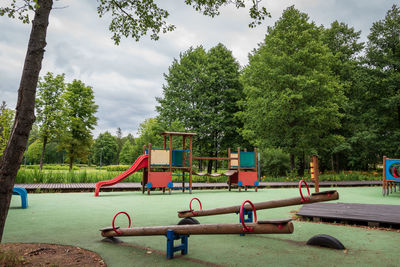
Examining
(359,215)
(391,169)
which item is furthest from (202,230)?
(391,169)

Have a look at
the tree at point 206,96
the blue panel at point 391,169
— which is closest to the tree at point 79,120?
the tree at point 206,96

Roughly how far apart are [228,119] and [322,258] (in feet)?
81.6

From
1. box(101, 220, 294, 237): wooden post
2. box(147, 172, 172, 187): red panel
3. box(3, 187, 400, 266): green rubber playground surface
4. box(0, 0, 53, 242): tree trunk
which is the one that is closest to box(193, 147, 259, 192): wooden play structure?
box(147, 172, 172, 187): red panel

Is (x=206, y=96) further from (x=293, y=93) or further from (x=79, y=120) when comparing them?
(x=79, y=120)

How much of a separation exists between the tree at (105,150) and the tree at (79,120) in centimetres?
4737

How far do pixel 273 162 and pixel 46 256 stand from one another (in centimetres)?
2098

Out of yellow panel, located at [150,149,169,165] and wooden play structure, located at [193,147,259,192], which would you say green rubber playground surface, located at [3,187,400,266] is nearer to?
yellow panel, located at [150,149,169,165]

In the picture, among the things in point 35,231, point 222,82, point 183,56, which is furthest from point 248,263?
point 183,56

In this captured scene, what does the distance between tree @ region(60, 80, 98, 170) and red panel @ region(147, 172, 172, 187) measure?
70.0 feet

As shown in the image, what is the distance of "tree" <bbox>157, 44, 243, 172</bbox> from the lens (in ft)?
89.0

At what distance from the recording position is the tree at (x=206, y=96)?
27136 millimetres

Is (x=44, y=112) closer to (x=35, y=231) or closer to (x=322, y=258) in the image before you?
(x=35, y=231)

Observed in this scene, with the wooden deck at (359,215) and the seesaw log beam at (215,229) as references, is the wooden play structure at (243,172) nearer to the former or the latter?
the wooden deck at (359,215)

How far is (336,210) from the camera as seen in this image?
582 centimetres
